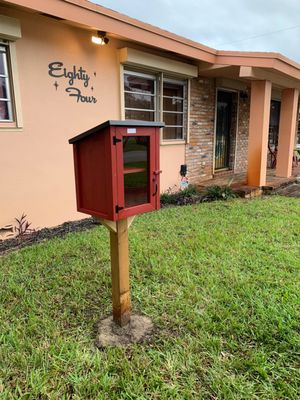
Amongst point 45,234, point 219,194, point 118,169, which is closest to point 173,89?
point 219,194

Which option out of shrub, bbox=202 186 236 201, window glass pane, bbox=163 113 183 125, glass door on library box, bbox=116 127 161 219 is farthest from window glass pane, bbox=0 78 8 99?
shrub, bbox=202 186 236 201

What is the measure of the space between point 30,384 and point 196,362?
93 centimetres

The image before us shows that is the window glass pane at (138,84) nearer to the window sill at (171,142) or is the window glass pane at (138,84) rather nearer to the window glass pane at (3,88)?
the window sill at (171,142)

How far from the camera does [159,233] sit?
4.02 m

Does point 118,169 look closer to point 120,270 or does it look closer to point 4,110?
point 120,270

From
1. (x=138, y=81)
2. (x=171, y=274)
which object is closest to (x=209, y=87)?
(x=138, y=81)

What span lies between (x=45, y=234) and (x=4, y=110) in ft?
5.55

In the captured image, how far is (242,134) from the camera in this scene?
28.5 feet

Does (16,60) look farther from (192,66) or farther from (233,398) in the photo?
(233,398)

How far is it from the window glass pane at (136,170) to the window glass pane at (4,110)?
2.71 m

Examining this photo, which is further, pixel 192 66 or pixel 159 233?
pixel 192 66

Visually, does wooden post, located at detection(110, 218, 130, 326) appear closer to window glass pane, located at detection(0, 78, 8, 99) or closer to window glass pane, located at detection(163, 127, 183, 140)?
window glass pane, located at detection(0, 78, 8, 99)

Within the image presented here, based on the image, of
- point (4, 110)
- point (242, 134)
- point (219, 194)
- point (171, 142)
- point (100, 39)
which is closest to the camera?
point (4, 110)

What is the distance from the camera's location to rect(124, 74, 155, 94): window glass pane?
5348mm
